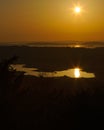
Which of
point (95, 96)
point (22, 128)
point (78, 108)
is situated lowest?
point (22, 128)

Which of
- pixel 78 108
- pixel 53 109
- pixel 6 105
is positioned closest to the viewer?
pixel 6 105

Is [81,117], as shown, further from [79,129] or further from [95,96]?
[95,96]

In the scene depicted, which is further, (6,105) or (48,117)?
(48,117)

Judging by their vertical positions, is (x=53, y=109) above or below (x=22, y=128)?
above

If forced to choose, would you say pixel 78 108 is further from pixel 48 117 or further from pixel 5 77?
pixel 5 77

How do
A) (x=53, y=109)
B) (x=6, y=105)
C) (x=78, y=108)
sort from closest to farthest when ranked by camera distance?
(x=6, y=105) → (x=78, y=108) → (x=53, y=109)

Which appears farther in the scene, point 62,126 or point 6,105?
point 62,126

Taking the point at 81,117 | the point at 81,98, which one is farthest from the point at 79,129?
the point at 81,98

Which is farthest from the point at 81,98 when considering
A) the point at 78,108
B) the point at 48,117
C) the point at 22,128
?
the point at 22,128

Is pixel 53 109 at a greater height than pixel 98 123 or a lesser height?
greater
